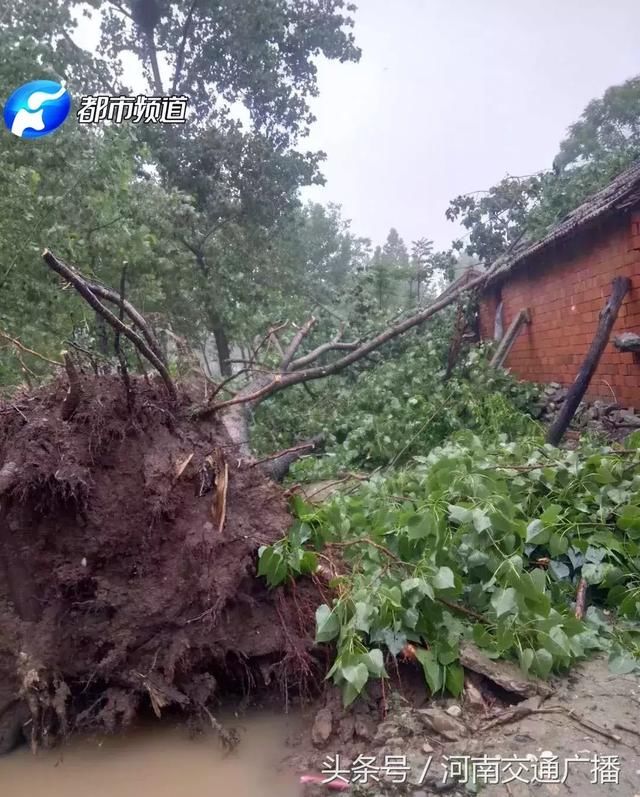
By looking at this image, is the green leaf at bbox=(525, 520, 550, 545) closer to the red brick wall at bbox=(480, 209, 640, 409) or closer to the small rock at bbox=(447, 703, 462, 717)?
the small rock at bbox=(447, 703, 462, 717)

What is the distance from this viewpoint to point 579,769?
1.94 metres

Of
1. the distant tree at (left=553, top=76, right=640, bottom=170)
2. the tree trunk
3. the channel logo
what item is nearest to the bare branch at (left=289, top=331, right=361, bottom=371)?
the channel logo

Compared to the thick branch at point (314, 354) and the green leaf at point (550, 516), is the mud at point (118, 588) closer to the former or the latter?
the green leaf at point (550, 516)

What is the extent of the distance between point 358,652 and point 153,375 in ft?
5.78

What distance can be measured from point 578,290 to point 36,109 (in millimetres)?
5562

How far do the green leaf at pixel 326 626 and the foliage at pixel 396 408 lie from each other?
2951 mm

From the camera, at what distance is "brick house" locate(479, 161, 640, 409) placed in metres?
5.02

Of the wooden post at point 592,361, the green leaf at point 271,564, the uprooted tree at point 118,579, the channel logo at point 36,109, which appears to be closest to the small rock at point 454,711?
the uprooted tree at point 118,579

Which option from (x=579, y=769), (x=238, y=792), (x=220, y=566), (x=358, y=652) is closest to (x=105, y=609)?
(x=220, y=566)

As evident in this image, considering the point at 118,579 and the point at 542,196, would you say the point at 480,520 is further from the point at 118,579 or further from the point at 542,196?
the point at 542,196

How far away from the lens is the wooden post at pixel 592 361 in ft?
16.1

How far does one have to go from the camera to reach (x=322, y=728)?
2367 millimetres

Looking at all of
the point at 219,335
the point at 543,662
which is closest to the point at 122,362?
the point at 543,662

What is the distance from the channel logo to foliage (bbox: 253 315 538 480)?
359cm
